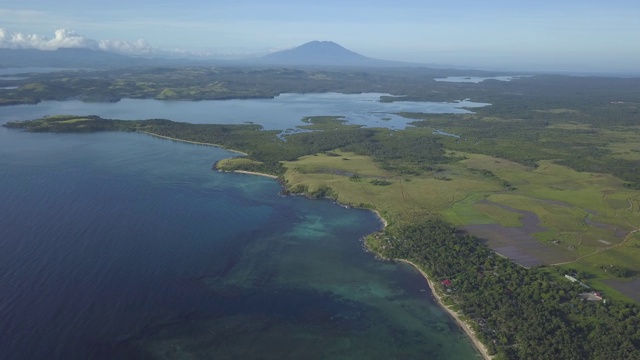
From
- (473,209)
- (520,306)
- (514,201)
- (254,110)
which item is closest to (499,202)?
(514,201)

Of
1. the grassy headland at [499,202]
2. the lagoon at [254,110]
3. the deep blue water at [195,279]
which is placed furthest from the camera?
the lagoon at [254,110]

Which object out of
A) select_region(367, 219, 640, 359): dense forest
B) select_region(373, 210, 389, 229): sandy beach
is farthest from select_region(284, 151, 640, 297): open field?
select_region(367, 219, 640, 359): dense forest

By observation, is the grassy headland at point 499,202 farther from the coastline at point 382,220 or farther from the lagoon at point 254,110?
the lagoon at point 254,110

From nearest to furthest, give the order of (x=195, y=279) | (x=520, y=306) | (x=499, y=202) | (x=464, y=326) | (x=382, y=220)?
(x=464, y=326) < (x=520, y=306) < (x=195, y=279) < (x=382, y=220) < (x=499, y=202)

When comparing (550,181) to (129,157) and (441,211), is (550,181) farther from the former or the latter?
(129,157)

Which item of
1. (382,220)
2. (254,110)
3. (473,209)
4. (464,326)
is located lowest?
(464,326)

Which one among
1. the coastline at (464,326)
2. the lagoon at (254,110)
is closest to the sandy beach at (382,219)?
the coastline at (464,326)

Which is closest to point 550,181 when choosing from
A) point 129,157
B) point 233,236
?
point 233,236

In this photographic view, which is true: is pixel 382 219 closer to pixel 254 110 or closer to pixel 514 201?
pixel 514 201

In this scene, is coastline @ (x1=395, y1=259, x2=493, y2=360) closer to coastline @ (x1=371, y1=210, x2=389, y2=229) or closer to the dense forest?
the dense forest
